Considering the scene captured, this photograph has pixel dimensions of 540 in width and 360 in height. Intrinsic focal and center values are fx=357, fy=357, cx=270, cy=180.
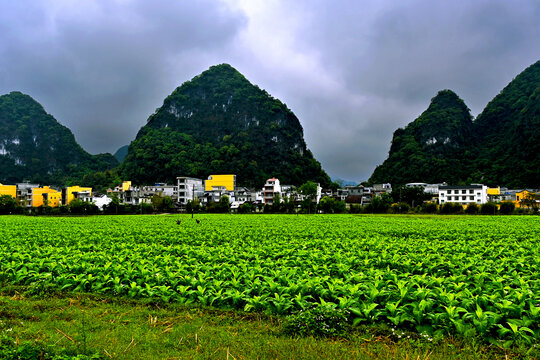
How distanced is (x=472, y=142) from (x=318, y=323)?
13086 centimetres

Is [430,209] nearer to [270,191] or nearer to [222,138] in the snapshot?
[270,191]

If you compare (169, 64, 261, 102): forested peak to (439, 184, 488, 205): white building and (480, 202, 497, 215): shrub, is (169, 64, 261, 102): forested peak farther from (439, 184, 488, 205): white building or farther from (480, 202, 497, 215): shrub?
(480, 202, 497, 215): shrub

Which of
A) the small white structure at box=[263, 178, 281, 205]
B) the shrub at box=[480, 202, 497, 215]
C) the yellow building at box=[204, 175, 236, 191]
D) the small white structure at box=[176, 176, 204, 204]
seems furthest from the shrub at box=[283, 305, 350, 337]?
the yellow building at box=[204, 175, 236, 191]

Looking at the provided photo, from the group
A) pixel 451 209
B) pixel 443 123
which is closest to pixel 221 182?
pixel 451 209

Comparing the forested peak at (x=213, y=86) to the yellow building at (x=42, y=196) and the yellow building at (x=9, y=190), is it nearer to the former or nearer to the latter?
the yellow building at (x=42, y=196)

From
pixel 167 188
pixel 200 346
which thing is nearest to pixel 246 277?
pixel 200 346

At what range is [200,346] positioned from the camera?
4.36 metres

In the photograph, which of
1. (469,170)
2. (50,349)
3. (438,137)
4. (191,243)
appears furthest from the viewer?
(438,137)

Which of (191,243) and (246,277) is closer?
(246,277)

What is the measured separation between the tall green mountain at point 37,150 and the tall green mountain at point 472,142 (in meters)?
105

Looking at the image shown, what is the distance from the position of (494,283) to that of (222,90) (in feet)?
450

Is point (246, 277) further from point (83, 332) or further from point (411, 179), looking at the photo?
point (411, 179)

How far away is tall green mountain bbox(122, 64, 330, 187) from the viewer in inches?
4126

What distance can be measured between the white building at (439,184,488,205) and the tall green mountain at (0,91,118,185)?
111 m
